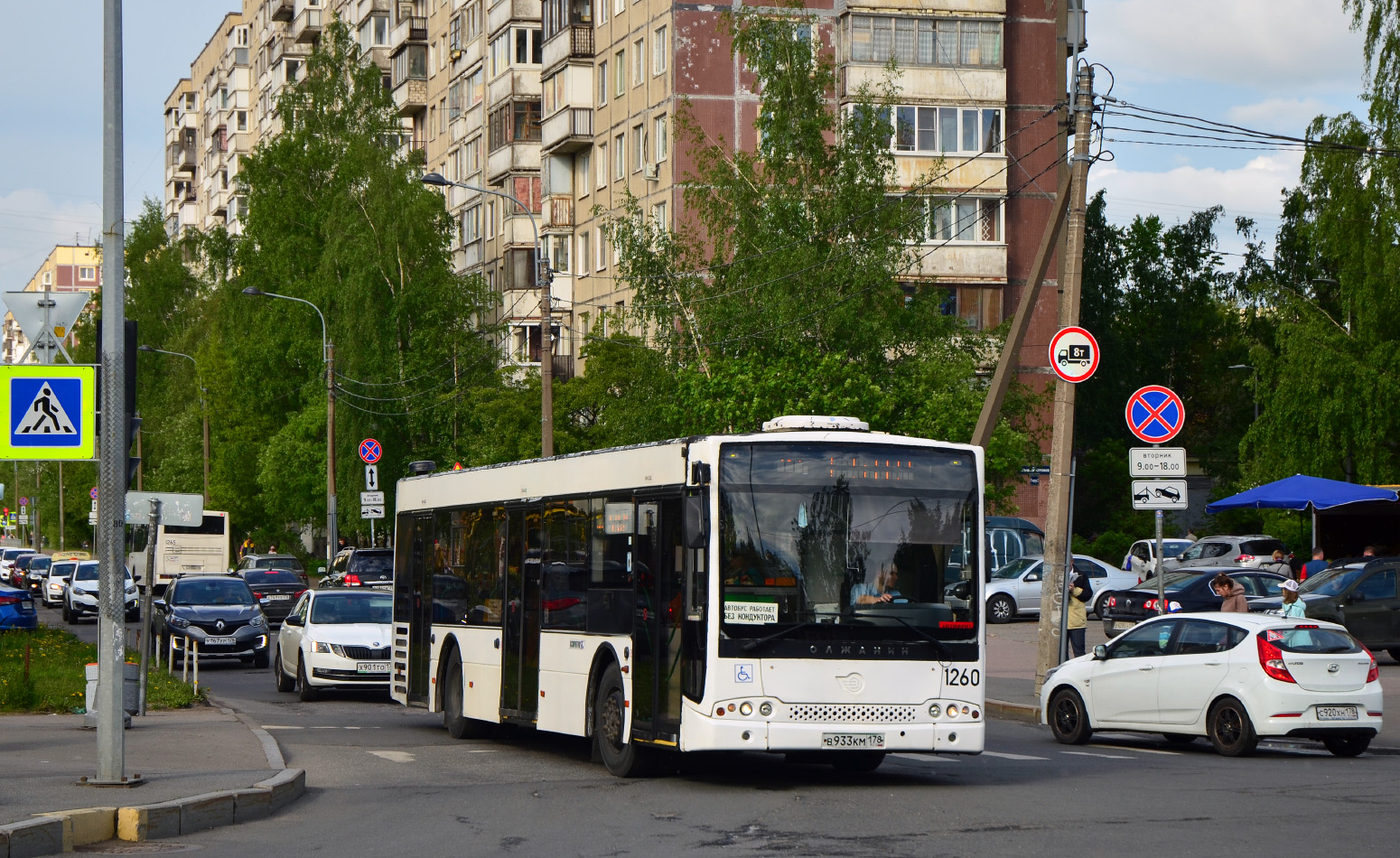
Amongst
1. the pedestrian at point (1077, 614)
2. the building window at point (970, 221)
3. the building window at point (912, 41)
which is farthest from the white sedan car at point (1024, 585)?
the building window at point (912, 41)

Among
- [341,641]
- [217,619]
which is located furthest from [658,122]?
[341,641]

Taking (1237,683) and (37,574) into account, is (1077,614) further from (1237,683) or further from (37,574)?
(37,574)

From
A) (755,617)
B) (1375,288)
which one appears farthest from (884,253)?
(755,617)

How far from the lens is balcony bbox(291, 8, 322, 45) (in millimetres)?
95750

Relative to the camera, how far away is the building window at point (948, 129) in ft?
183

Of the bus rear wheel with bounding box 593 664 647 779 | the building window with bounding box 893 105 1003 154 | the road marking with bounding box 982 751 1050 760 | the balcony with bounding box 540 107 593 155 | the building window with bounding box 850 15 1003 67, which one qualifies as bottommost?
the road marking with bounding box 982 751 1050 760

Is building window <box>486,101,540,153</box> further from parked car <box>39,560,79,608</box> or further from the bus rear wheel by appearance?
the bus rear wheel

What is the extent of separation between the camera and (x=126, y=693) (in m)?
18.8

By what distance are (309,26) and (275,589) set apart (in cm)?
5452

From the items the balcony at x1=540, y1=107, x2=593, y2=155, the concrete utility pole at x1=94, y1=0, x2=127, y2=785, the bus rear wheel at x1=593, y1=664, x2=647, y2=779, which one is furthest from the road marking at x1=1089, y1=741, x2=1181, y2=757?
the balcony at x1=540, y1=107, x2=593, y2=155

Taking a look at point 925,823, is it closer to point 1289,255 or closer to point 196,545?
point 196,545

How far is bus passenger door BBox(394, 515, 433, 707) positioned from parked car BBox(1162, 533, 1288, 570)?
32.8m

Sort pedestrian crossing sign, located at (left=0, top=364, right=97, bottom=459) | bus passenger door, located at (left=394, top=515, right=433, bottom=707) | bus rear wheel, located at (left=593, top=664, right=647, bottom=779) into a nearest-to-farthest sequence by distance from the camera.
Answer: pedestrian crossing sign, located at (left=0, top=364, right=97, bottom=459), bus rear wheel, located at (left=593, top=664, right=647, bottom=779), bus passenger door, located at (left=394, top=515, right=433, bottom=707)

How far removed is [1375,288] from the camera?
161 feet
